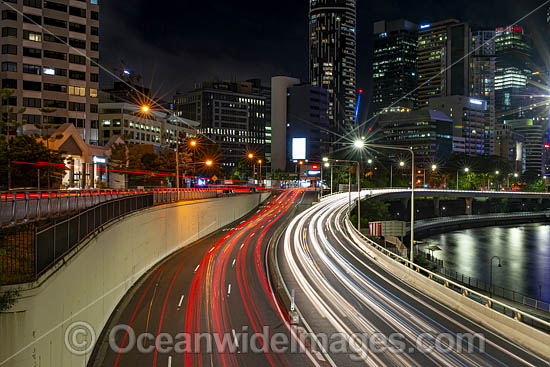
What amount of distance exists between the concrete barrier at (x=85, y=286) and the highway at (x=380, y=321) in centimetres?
1084

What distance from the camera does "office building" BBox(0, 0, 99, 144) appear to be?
7869 cm

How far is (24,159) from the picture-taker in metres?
48.8

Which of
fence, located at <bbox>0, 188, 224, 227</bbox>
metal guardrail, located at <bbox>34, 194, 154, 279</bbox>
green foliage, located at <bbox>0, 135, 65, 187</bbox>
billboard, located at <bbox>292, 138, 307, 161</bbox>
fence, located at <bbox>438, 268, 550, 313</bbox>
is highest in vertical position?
A: billboard, located at <bbox>292, 138, 307, 161</bbox>

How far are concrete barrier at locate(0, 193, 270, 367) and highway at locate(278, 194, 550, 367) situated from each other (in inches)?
427

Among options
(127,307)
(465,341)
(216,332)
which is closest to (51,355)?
(216,332)

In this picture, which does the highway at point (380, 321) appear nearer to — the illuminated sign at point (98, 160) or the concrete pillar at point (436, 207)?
the illuminated sign at point (98, 160)

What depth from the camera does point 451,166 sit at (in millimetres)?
188750

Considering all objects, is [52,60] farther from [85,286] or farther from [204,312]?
→ [85,286]

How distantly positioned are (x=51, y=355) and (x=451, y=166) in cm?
19454

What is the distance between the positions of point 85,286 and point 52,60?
77257 mm

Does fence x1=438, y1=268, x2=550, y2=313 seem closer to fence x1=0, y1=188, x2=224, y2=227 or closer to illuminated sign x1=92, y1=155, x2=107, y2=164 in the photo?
fence x1=0, y1=188, x2=224, y2=227

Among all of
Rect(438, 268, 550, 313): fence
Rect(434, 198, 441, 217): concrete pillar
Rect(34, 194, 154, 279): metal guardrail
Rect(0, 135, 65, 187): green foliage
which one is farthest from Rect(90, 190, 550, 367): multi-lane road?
Rect(434, 198, 441, 217): concrete pillar

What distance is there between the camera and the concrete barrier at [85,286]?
1308cm

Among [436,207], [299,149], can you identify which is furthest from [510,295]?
[299,149]
